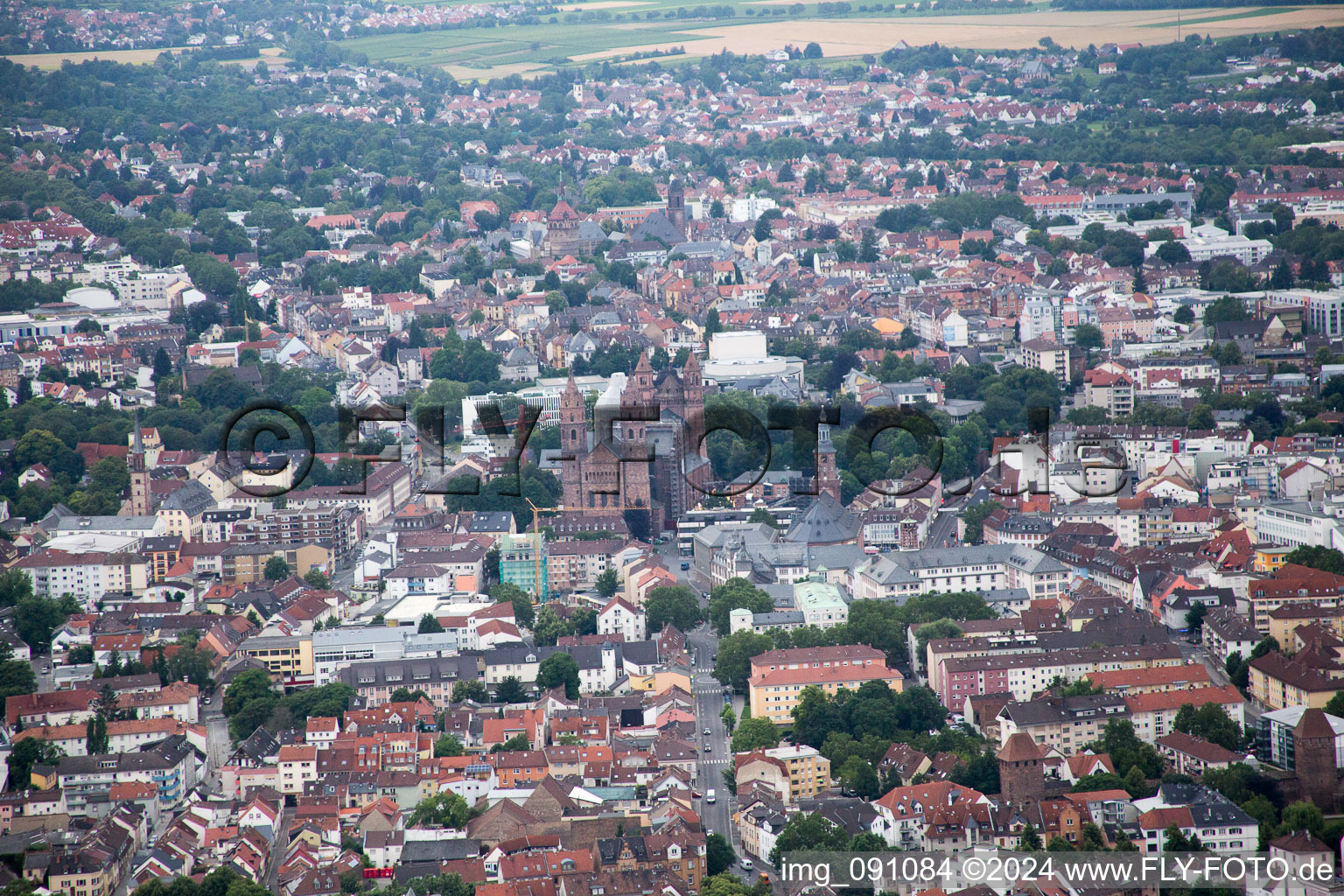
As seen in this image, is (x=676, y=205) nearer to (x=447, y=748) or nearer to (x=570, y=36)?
(x=570, y=36)

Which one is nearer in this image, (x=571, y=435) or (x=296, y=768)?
(x=296, y=768)

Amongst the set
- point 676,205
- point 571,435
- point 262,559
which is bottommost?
point 676,205

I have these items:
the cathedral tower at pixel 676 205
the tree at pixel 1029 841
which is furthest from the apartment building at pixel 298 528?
the cathedral tower at pixel 676 205

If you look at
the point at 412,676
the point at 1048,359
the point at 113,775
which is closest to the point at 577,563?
the point at 412,676

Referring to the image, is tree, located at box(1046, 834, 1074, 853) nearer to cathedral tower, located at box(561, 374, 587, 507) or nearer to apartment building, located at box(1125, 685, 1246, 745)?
apartment building, located at box(1125, 685, 1246, 745)

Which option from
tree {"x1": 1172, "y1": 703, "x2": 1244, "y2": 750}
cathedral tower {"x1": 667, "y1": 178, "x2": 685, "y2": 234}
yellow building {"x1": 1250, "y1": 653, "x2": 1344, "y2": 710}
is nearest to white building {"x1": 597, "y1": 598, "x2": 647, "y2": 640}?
tree {"x1": 1172, "y1": 703, "x2": 1244, "y2": 750}

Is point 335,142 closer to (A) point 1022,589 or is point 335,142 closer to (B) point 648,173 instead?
(B) point 648,173
